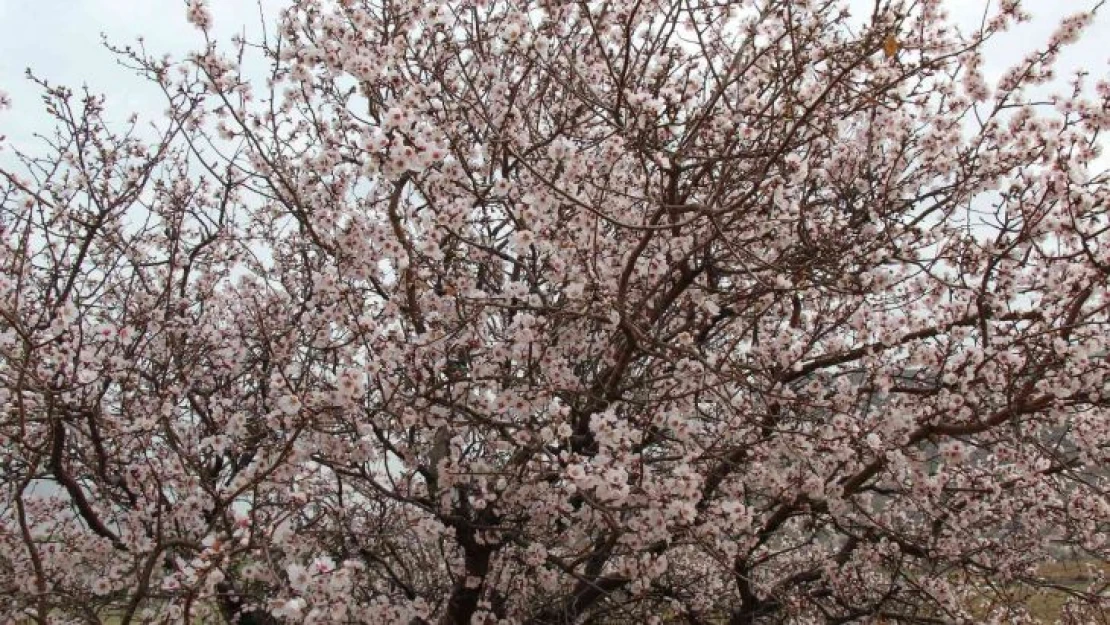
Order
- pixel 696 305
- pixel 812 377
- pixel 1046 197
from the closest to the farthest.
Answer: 1. pixel 1046 197
2. pixel 696 305
3. pixel 812 377

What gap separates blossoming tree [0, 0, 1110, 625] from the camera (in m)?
4.64

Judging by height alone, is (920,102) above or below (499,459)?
above

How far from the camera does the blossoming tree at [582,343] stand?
464 cm

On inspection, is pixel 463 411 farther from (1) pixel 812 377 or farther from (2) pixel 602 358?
(1) pixel 812 377

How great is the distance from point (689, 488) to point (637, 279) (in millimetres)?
1637

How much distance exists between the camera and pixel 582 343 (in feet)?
18.3

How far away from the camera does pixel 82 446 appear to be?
6168 mm

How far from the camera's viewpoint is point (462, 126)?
5.78 meters

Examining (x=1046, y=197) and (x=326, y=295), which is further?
(x=326, y=295)

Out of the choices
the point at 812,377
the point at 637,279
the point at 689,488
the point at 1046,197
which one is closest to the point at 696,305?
the point at 637,279

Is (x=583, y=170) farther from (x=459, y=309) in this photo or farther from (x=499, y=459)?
(x=499, y=459)

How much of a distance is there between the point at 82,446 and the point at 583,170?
4.28 meters

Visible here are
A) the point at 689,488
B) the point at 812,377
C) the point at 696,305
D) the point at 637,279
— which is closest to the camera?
the point at 689,488

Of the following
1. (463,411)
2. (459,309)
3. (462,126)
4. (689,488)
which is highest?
(462,126)
